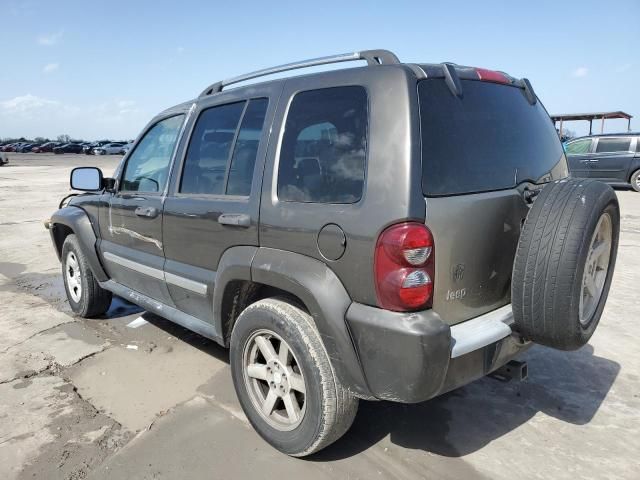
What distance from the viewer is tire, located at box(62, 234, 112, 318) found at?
4550mm

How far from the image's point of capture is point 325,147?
2410 millimetres

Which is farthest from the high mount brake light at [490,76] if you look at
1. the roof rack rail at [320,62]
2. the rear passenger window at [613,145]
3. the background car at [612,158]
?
the rear passenger window at [613,145]

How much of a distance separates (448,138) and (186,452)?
2.14 metres

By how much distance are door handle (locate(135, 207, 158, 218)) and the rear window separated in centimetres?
206

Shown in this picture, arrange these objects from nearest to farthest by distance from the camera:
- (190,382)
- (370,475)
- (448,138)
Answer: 1. (448,138)
2. (370,475)
3. (190,382)

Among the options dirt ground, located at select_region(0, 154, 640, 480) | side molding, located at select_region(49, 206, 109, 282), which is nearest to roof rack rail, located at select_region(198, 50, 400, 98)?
side molding, located at select_region(49, 206, 109, 282)

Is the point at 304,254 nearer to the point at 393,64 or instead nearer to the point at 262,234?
the point at 262,234

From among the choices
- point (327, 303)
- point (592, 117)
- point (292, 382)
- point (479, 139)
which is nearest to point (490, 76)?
point (479, 139)

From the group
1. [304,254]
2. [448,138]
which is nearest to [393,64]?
[448,138]

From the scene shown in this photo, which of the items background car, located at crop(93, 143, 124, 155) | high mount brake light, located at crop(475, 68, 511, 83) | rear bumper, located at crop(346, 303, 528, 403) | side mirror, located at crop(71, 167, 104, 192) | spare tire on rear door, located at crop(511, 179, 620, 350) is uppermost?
background car, located at crop(93, 143, 124, 155)

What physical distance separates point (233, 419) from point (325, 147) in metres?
1.76

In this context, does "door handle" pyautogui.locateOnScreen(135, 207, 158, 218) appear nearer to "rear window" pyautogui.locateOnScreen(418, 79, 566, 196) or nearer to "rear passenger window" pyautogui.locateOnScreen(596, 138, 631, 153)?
"rear window" pyautogui.locateOnScreen(418, 79, 566, 196)

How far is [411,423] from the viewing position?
2.95 m

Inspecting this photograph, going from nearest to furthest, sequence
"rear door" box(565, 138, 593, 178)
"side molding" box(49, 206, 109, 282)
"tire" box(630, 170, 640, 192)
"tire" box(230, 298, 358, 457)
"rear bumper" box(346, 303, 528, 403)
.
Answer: "rear bumper" box(346, 303, 528, 403) < "tire" box(230, 298, 358, 457) < "side molding" box(49, 206, 109, 282) < "tire" box(630, 170, 640, 192) < "rear door" box(565, 138, 593, 178)
